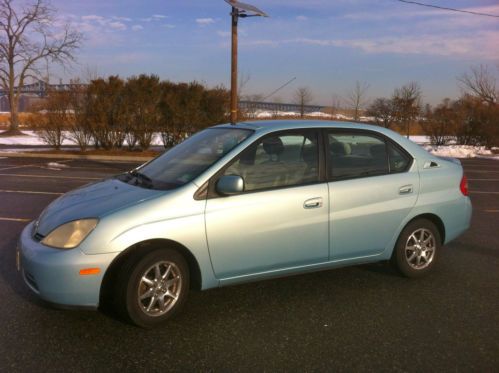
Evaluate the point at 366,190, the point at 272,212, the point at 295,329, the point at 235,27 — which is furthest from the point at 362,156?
the point at 235,27

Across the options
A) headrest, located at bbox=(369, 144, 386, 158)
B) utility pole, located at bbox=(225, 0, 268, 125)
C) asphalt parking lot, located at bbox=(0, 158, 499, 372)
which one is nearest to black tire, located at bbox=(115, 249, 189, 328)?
asphalt parking lot, located at bbox=(0, 158, 499, 372)

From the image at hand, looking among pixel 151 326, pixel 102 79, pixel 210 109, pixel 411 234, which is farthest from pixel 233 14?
pixel 151 326

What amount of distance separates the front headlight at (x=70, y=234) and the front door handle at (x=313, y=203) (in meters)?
1.67

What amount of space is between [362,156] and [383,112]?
24972mm

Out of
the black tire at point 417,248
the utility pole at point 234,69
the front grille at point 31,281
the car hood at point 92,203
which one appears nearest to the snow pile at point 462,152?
the utility pole at point 234,69


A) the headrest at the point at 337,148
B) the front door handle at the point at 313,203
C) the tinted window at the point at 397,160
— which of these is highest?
the headrest at the point at 337,148

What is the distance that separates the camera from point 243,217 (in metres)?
3.71

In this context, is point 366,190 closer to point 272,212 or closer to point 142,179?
point 272,212

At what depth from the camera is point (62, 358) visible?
3.05 m

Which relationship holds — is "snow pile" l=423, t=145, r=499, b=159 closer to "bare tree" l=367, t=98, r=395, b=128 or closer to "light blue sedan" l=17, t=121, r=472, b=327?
"bare tree" l=367, t=98, r=395, b=128

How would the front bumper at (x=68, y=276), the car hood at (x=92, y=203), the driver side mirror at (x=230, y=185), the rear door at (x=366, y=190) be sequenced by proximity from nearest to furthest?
the front bumper at (x=68, y=276) < the car hood at (x=92, y=203) < the driver side mirror at (x=230, y=185) < the rear door at (x=366, y=190)

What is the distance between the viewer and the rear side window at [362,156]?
4.29m

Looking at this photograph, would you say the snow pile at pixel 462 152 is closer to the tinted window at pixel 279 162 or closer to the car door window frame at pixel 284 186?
the car door window frame at pixel 284 186

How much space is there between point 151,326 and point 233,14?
13589 millimetres
